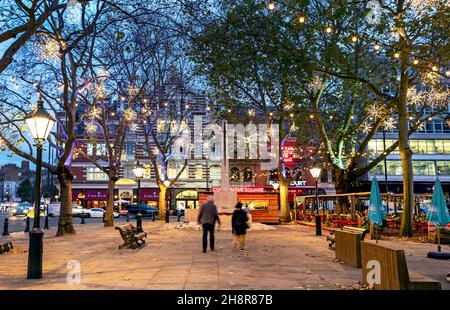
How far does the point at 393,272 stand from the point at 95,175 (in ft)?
178

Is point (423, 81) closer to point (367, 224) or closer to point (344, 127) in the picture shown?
point (344, 127)

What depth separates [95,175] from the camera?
5647cm

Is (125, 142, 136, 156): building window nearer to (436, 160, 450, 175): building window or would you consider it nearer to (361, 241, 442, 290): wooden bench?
(436, 160, 450, 175): building window

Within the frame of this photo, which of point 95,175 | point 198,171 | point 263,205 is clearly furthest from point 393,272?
point 95,175

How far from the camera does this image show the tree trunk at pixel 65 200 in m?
20.3

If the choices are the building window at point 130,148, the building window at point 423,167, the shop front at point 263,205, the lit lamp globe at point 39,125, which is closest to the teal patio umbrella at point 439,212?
the lit lamp globe at point 39,125

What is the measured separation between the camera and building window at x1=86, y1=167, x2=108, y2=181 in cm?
5622

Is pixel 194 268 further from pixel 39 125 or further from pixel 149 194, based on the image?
pixel 149 194

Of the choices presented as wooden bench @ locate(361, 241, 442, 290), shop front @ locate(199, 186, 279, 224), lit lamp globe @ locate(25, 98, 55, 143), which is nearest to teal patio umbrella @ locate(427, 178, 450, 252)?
wooden bench @ locate(361, 241, 442, 290)

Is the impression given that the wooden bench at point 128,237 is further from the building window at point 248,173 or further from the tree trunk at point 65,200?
the building window at point 248,173

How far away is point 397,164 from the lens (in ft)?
176

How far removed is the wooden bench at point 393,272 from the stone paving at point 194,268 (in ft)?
2.54
